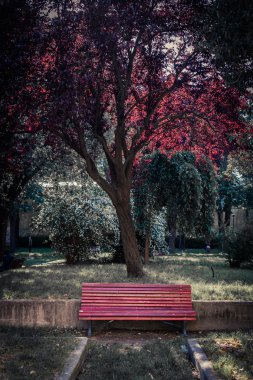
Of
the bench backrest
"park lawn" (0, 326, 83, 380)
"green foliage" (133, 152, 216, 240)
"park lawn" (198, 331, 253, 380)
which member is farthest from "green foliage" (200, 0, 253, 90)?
"green foliage" (133, 152, 216, 240)

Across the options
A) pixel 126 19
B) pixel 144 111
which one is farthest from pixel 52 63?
pixel 144 111

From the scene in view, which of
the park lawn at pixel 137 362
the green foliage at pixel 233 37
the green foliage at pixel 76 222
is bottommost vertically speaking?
the park lawn at pixel 137 362

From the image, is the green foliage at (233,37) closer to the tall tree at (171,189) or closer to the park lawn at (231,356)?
the park lawn at (231,356)

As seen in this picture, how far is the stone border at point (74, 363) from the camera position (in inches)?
205

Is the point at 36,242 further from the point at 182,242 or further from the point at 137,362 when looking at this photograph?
the point at 137,362

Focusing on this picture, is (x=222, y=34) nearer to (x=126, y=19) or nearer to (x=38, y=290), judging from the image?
(x=126, y=19)

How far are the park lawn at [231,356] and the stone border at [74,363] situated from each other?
1.73 m

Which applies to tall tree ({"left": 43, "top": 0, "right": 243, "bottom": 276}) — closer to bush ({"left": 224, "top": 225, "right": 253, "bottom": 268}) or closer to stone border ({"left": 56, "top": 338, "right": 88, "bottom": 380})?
stone border ({"left": 56, "top": 338, "right": 88, "bottom": 380})

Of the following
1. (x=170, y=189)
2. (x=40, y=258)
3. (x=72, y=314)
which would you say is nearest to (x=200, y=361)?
(x=72, y=314)

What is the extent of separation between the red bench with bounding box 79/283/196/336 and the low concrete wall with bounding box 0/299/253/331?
0.34 m

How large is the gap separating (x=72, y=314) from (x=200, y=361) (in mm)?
3523

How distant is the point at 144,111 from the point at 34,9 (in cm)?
491

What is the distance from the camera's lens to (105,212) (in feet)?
59.0

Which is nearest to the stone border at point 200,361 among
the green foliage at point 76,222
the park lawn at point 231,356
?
the park lawn at point 231,356
